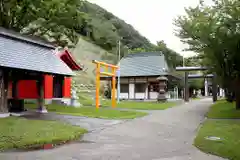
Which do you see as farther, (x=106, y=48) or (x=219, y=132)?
(x=106, y=48)

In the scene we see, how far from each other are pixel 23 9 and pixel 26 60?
605 centimetres

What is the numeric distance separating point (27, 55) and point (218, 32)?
415 inches

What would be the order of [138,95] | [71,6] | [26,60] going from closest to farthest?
[26,60] → [71,6] → [138,95]

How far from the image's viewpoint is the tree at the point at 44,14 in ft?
59.7

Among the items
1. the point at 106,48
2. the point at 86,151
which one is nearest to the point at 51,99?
the point at 86,151

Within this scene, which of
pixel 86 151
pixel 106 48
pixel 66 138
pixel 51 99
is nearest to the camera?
pixel 86 151

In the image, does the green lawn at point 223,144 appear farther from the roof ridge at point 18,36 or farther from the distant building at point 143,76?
the distant building at point 143,76

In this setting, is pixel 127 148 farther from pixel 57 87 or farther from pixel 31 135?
pixel 57 87

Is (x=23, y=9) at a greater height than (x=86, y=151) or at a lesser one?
greater

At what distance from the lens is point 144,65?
1507 inches

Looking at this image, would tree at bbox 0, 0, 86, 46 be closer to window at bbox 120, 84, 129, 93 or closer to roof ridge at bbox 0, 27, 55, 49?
roof ridge at bbox 0, 27, 55, 49

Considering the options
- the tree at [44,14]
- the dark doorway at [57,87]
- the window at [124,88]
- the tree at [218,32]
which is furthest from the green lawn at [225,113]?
the window at [124,88]

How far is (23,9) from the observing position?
18.5 meters

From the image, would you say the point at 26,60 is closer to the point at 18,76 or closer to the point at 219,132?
the point at 18,76
